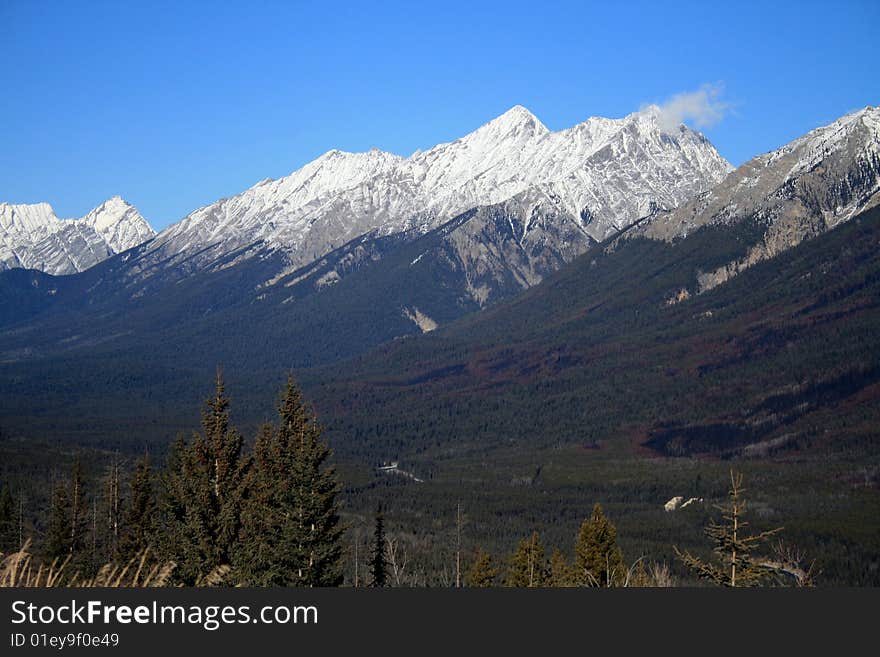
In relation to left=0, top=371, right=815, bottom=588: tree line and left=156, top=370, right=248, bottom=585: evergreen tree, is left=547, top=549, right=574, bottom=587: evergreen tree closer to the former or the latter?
left=0, top=371, right=815, bottom=588: tree line

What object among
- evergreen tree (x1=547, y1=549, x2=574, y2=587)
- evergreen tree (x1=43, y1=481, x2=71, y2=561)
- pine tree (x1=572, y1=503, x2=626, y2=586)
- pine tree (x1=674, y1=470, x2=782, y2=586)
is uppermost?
evergreen tree (x1=43, y1=481, x2=71, y2=561)

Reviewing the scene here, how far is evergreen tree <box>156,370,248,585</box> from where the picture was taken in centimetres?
4072

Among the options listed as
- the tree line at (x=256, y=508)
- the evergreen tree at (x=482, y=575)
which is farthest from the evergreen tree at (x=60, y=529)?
the evergreen tree at (x=482, y=575)

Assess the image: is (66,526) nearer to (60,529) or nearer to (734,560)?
(60,529)

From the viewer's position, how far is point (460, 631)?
665 inches

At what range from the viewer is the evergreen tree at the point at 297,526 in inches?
1455

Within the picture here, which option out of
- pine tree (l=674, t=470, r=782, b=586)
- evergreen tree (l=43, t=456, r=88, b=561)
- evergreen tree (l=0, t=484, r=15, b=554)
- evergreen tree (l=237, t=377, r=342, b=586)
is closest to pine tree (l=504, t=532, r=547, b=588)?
evergreen tree (l=237, t=377, r=342, b=586)

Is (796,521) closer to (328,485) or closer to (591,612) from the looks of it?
(328,485)

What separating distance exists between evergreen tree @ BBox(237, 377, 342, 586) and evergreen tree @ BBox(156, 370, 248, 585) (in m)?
0.96

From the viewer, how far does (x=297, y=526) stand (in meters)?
37.8

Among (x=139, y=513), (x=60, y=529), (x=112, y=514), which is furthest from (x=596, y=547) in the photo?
(x=60, y=529)

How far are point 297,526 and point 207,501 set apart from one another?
253 inches

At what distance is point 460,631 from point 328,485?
23.0 m

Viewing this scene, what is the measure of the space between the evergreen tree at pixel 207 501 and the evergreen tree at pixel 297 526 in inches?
37.9
